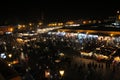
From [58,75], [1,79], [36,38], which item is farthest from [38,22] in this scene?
[1,79]

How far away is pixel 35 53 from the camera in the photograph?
22625 mm

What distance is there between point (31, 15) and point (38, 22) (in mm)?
2518

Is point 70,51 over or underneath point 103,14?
underneath

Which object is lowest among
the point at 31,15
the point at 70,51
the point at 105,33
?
the point at 70,51

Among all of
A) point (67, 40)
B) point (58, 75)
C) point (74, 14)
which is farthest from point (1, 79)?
point (74, 14)

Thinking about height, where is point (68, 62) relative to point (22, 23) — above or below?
below

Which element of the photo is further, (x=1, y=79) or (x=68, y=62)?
(x=68, y=62)

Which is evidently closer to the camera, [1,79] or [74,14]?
[1,79]

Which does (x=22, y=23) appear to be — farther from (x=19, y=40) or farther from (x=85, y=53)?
(x=85, y=53)

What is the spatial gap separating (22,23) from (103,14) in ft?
71.2

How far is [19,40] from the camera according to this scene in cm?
3206

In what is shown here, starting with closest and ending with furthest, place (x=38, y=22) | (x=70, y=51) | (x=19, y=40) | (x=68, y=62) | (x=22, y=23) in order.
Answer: (x=68, y=62) < (x=70, y=51) < (x=19, y=40) < (x=22, y=23) < (x=38, y=22)

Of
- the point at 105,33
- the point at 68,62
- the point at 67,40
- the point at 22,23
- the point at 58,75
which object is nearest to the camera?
the point at 58,75

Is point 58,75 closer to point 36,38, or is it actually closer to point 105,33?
point 105,33
